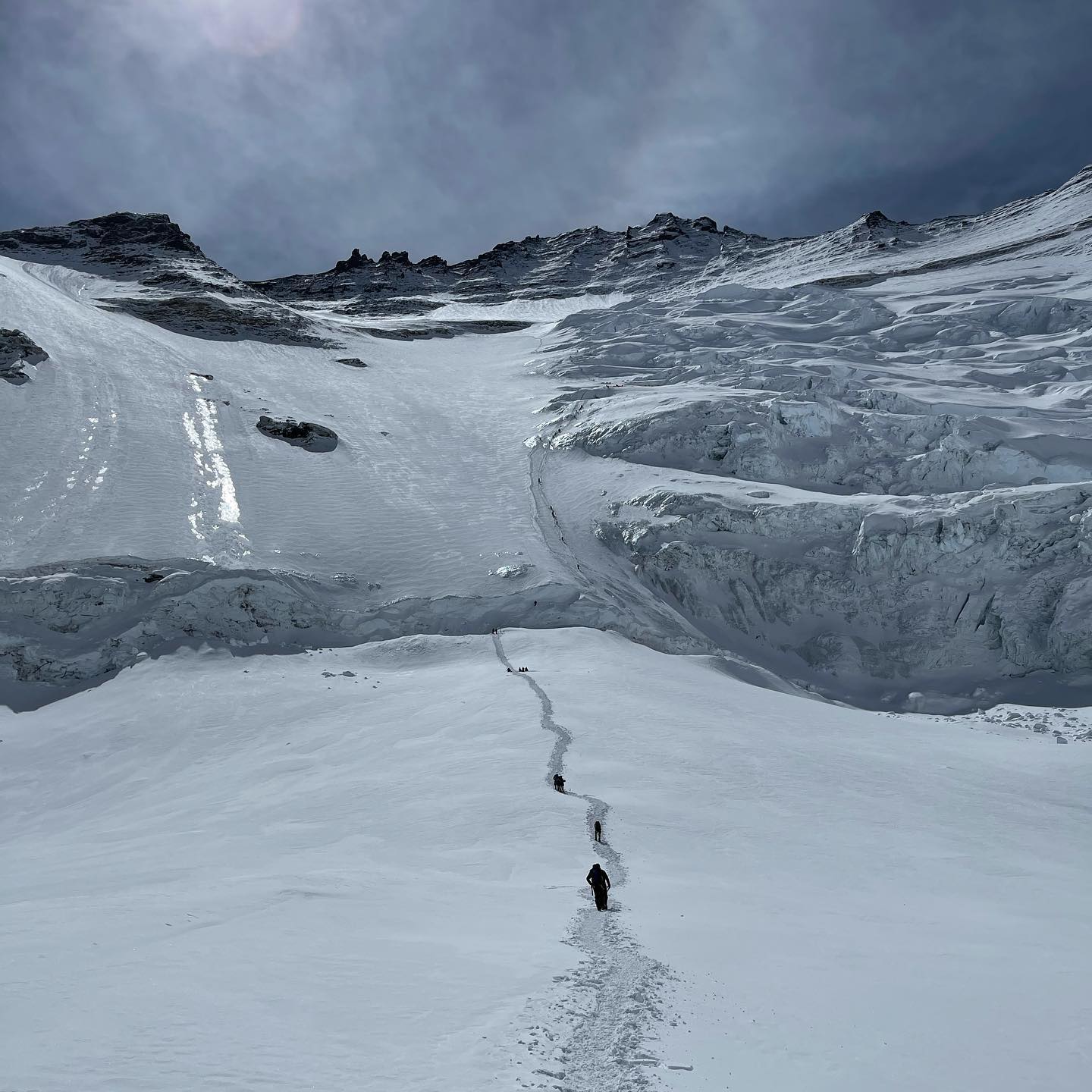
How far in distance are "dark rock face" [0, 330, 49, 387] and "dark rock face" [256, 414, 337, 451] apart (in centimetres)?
1585

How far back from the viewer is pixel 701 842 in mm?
15062

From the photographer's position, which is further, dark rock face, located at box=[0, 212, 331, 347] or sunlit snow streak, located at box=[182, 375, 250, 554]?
dark rock face, located at box=[0, 212, 331, 347]

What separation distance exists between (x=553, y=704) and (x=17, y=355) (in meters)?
50.7

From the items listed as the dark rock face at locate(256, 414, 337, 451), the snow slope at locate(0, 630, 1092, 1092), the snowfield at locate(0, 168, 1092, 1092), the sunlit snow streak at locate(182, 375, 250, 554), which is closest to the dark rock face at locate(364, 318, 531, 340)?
the snowfield at locate(0, 168, 1092, 1092)

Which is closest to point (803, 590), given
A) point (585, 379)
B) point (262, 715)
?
point (262, 715)

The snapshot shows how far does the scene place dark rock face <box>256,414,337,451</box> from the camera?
4816 centimetres

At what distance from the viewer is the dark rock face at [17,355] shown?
161ft

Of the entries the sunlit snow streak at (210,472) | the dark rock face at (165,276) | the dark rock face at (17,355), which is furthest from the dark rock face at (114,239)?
the sunlit snow streak at (210,472)

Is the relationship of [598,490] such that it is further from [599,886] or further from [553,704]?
[599,886]

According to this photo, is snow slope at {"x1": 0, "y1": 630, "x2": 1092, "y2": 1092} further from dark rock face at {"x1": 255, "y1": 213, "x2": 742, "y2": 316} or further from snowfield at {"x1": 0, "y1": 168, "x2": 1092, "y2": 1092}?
dark rock face at {"x1": 255, "y1": 213, "x2": 742, "y2": 316}

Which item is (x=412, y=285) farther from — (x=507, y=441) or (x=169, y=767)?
(x=169, y=767)

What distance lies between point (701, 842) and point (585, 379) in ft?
183

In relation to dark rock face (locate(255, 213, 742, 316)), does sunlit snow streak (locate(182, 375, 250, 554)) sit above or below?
below

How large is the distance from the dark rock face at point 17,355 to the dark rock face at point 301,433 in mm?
15854
